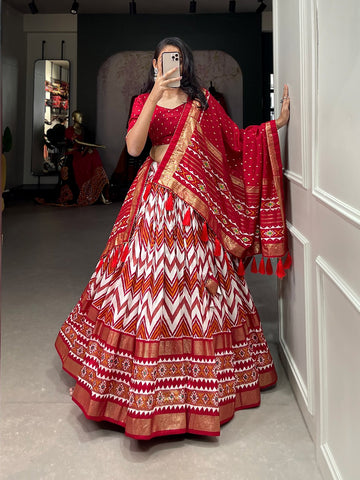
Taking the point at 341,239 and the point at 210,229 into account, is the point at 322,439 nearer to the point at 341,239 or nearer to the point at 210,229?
the point at 341,239

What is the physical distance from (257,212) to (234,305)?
0.42 m

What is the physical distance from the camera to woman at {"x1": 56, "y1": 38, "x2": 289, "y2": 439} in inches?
66.7

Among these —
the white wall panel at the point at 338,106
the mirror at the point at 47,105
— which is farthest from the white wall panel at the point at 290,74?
the mirror at the point at 47,105

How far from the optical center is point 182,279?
1.80 m

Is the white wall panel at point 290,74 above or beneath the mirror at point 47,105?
beneath

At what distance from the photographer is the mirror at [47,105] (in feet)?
29.8

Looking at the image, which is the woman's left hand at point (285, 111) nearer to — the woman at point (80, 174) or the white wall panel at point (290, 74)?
the white wall panel at point (290, 74)

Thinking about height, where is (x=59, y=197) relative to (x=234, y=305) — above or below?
above

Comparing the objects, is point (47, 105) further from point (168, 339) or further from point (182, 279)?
point (168, 339)

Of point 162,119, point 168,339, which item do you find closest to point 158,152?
point 162,119

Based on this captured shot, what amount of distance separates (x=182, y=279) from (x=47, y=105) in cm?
813

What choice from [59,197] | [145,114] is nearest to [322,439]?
[145,114]

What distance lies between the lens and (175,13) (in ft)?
28.8

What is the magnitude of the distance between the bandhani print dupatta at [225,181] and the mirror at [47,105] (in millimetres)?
7422
